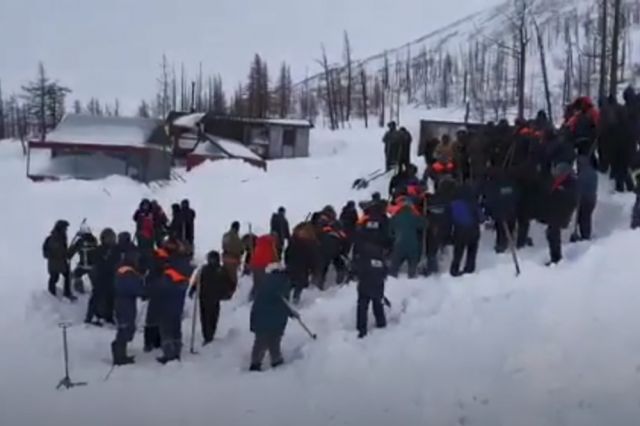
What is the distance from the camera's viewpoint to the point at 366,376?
34.1ft

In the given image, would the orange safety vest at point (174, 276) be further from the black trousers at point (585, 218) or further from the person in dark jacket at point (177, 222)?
the person in dark jacket at point (177, 222)

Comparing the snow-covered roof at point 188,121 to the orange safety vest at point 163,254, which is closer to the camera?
the orange safety vest at point 163,254

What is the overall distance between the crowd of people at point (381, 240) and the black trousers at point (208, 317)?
15 mm

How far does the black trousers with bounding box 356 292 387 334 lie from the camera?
11.9 m

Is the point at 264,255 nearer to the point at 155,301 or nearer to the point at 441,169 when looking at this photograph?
the point at 155,301

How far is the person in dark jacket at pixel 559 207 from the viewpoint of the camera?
13430mm

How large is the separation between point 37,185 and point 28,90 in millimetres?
26484

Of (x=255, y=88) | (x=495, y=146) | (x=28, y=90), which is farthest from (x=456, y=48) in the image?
(x=495, y=146)

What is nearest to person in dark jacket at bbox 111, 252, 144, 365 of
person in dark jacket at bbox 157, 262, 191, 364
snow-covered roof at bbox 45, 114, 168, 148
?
person in dark jacket at bbox 157, 262, 191, 364

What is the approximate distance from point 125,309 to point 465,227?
16.1 feet

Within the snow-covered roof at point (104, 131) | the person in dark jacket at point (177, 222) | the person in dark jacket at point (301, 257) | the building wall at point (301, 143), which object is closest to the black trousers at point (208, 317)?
the person in dark jacket at point (301, 257)

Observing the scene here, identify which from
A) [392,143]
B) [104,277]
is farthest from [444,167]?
[104,277]

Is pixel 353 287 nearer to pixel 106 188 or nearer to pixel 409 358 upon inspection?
pixel 409 358

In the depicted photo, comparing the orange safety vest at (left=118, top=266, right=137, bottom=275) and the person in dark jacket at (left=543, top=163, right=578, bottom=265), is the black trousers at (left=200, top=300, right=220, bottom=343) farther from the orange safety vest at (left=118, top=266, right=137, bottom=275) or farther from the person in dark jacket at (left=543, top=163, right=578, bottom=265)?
the person in dark jacket at (left=543, top=163, right=578, bottom=265)
